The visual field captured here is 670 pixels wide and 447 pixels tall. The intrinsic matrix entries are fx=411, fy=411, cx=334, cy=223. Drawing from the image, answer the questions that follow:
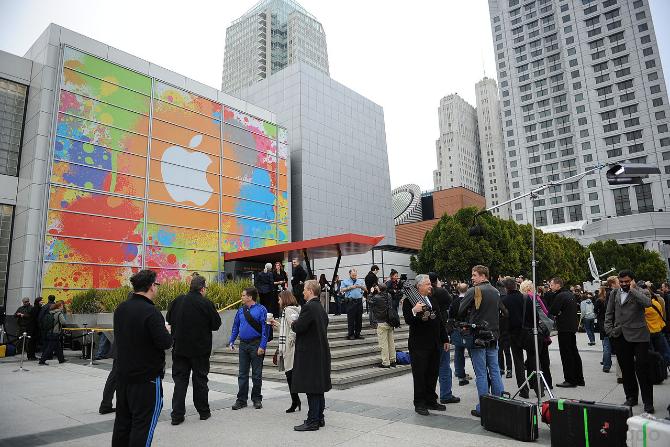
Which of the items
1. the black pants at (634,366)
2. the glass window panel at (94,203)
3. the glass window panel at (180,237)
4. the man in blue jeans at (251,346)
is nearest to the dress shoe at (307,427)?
the man in blue jeans at (251,346)

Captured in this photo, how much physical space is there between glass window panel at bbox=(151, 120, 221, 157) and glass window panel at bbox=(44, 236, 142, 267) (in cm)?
656

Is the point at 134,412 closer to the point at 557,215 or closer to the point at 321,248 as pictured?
the point at 321,248

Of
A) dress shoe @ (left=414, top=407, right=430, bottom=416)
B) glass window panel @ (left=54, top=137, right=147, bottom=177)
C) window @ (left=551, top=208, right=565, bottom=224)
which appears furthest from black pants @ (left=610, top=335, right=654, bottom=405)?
window @ (left=551, top=208, right=565, bottom=224)

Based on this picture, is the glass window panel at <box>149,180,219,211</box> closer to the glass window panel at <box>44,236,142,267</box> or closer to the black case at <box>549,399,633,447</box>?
the glass window panel at <box>44,236,142,267</box>

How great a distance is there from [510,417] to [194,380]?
4.32 m

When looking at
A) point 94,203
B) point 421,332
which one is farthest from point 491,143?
point 421,332

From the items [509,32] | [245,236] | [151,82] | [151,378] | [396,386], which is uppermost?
[509,32]

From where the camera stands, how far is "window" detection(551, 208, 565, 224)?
91756 millimetres

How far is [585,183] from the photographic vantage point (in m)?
87.8

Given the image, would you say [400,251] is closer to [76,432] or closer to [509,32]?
[76,432]

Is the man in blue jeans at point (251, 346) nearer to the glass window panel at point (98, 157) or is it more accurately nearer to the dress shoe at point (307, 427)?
the dress shoe at point (307, 427)

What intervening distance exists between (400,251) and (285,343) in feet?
99.3

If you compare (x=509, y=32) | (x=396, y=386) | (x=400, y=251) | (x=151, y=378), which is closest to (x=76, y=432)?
(x=151, y=378)

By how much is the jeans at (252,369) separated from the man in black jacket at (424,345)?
2475mm
